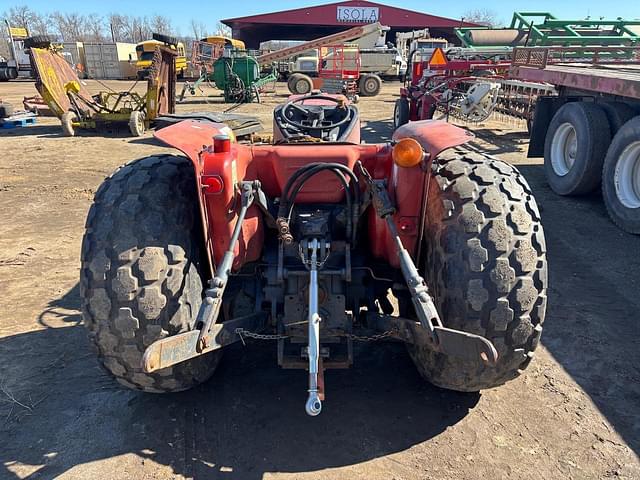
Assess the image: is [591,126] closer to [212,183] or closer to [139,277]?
[212,183]

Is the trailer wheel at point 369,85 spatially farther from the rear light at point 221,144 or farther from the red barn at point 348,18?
the red barn at point 348,18

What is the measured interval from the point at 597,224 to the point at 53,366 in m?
5.72

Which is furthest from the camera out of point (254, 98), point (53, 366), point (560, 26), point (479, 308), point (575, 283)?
point (254, 98)

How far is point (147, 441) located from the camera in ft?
8.53

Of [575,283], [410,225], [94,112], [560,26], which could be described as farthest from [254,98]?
[410,225]

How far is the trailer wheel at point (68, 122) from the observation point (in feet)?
40.0

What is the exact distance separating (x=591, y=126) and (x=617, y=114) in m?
0.32

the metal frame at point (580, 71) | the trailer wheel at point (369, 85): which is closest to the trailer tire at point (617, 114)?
the metal frame at point (580, 71)

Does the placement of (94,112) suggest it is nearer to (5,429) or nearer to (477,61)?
(477,61)

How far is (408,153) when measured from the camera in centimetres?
230

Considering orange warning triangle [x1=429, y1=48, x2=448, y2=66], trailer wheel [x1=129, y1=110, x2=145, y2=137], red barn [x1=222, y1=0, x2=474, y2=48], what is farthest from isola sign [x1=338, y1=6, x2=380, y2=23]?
trailer wheel [x1=129, y1=110, x2=145, y2=137]

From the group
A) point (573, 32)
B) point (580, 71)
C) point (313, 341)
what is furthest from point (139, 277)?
point (573, 32)

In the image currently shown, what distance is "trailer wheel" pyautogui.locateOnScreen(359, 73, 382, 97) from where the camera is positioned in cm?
2203

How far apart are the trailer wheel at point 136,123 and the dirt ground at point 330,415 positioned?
27.3 feet
